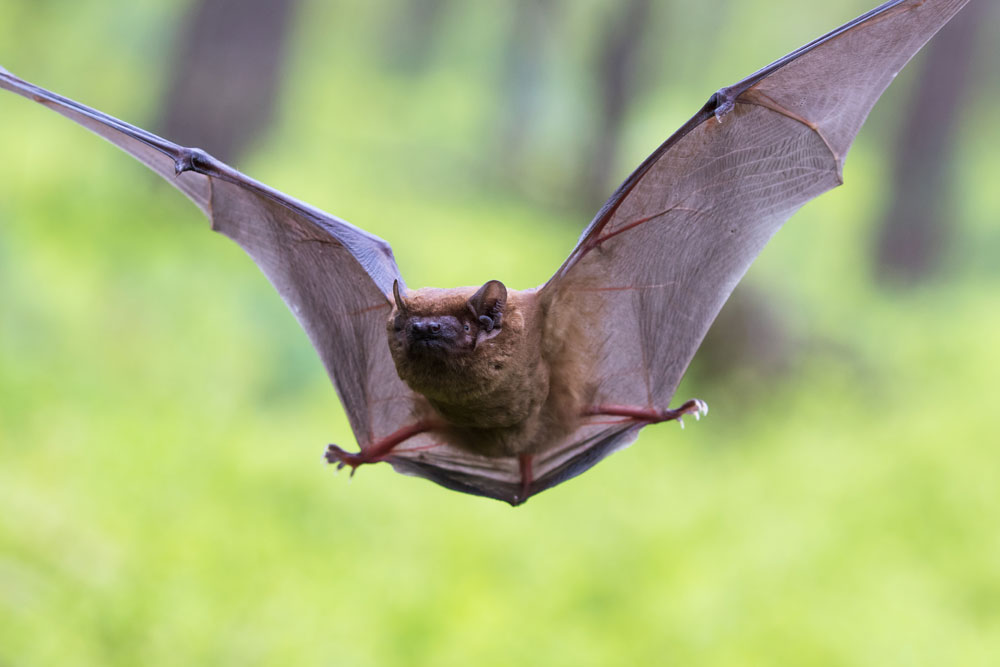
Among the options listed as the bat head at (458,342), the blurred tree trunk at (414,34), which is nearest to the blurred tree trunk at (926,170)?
the blurred tree trunk at (414,34)

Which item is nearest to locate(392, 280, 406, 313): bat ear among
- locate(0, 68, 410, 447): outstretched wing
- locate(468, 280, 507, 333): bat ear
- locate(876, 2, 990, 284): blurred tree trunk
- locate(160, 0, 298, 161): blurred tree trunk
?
locate(468, 280, 507, 333): bat ear

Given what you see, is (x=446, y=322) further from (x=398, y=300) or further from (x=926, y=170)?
(x=926, y=170)

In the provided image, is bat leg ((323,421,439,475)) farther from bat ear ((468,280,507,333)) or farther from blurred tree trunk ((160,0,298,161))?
blurred tree trunk ((160,0,298,161))

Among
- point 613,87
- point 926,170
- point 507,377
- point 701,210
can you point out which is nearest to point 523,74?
point 613,87

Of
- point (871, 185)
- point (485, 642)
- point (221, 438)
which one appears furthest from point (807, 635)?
point (871, 185)

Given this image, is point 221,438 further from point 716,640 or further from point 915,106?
point 915,106

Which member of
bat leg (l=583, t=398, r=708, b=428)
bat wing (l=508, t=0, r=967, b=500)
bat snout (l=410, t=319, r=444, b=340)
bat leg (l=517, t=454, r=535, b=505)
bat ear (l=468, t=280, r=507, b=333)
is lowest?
bat leg (l=517, t=454, r=535, b=505)
